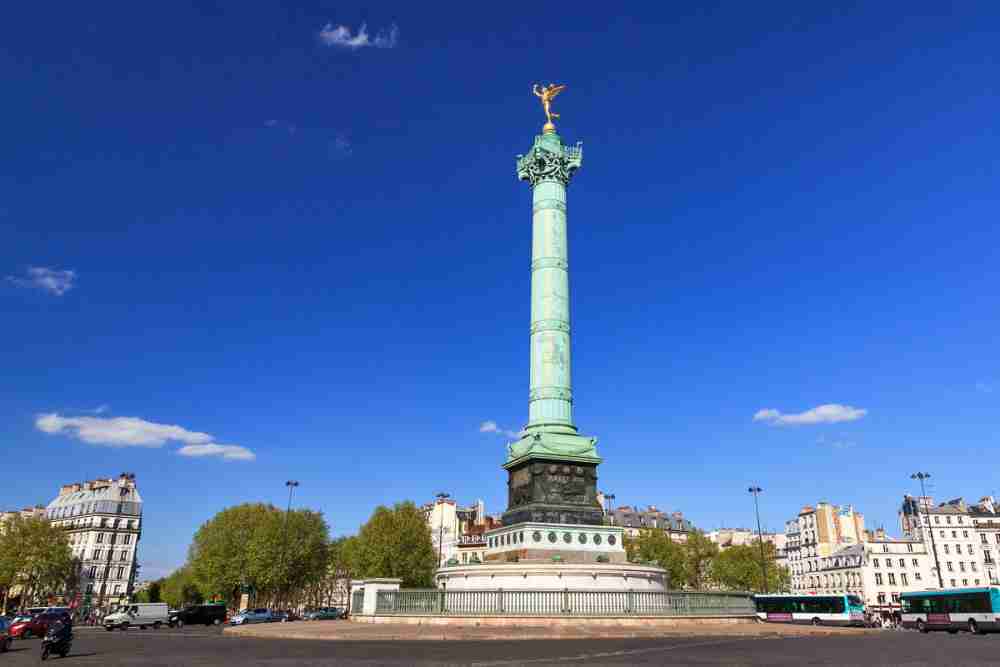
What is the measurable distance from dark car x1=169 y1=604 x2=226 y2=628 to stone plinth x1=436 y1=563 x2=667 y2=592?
26.6 metres

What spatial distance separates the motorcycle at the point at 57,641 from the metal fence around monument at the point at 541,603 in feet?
34.1

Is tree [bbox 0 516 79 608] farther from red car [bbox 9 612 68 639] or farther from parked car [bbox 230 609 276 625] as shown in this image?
red car [bbox 9 612 68 639]

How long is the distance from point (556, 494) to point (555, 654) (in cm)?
1677

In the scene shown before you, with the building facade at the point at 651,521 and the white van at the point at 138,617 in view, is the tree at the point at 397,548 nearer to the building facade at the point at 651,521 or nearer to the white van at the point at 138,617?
the white van at the point at 138,617

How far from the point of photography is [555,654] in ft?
49.3

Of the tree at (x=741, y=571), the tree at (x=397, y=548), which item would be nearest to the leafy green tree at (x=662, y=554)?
the tree at (x=741, y=571)

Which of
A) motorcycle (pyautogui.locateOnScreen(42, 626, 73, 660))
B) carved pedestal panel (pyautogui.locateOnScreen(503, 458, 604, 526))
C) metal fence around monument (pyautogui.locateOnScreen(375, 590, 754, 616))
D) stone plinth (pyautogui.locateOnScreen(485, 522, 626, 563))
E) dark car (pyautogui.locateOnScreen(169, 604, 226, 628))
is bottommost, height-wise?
dark car (pyautogui.locateOnScreen(169, 604, 226, 628))

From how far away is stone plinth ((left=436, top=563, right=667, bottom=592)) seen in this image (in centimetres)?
2795

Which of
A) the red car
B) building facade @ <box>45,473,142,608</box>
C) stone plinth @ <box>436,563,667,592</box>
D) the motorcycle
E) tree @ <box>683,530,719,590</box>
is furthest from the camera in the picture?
building facade @ <box>45,473,142,608</box>

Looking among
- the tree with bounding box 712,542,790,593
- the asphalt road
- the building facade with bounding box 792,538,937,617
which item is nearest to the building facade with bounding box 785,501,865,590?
the building facade with bounding box 792,538,937,617

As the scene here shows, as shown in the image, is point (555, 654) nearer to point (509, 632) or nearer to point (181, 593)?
point (509, 632)

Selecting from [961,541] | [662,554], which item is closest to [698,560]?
[662,554]

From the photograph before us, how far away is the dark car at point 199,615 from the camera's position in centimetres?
4581

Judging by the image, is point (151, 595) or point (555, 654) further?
point (151, 595)
